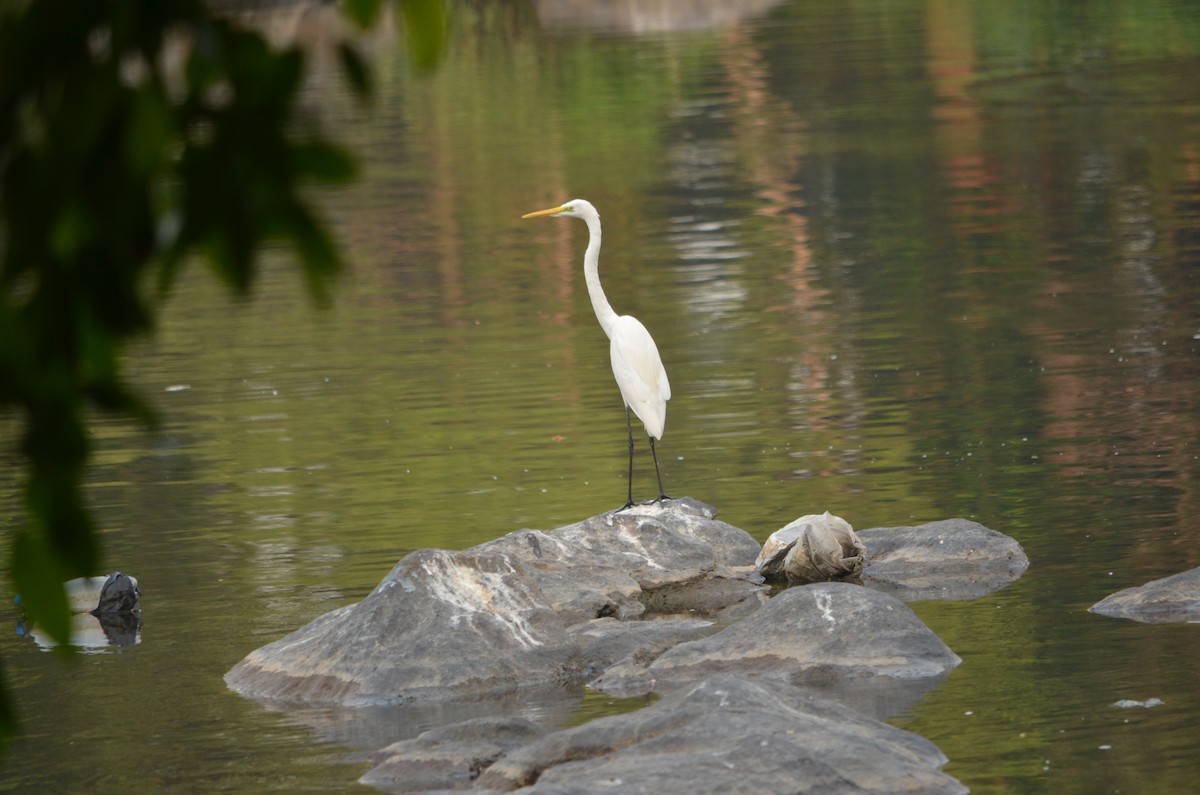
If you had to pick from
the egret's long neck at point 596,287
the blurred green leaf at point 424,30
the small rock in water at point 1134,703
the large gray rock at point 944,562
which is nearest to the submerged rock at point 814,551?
the large gray rock at point 944,562

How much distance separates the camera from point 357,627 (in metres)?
9.93

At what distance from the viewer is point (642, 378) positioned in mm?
13062

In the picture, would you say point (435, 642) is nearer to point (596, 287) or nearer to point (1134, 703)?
point (1134, 703)

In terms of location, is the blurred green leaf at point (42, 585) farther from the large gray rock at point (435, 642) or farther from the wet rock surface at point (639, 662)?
the large gray rock at point (435, 642)

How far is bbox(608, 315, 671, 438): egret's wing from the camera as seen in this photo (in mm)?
13039

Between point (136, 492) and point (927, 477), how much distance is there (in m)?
6.13

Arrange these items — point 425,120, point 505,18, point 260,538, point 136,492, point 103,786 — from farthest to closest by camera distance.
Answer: point 505,18
point 425,120
point 136,492
point 260,538
point 103,786

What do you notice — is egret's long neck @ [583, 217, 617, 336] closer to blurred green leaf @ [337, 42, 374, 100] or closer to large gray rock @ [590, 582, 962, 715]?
large gray rock @ [590, 582, 962, 715]

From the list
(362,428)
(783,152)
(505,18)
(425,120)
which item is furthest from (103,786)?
(505,18)

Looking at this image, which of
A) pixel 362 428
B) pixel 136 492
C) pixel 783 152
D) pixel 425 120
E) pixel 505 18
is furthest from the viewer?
pixel 505 18

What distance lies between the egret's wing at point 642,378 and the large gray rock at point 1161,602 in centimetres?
375

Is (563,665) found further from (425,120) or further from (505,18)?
(505,18)

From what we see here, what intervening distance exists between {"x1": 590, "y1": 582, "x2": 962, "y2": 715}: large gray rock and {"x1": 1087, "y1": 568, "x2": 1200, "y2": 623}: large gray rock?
107 cm

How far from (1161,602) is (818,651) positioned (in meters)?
1.83
